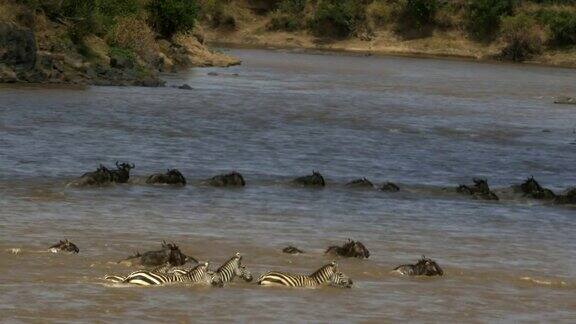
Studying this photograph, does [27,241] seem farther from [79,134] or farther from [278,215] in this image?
[79,134]

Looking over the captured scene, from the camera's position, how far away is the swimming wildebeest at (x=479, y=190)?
22547mm

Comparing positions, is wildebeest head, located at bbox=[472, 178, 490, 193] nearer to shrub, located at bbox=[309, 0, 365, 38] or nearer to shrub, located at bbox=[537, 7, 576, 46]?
shrub, located at bbox=[537, 7, 576, 46]

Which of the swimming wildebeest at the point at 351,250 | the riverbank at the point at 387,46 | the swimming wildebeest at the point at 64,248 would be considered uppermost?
the swimming wildebeest at the point at 64,248

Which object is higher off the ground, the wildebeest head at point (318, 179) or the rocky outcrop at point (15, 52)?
the wildebeest head at point (318, 179)

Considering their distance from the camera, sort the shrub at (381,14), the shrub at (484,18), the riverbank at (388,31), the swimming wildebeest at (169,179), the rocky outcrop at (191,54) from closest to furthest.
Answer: the swimming wildebeest at (169,179) < the rocky outcrop at (191,54) < the riverbank at (388,31) < the shrub at (484,18) < the shrub at (381,14)

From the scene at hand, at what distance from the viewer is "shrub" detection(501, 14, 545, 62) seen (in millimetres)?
85125

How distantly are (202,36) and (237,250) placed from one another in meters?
→ 51.4

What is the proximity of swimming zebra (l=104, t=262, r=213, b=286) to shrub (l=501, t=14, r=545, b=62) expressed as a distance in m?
73.5

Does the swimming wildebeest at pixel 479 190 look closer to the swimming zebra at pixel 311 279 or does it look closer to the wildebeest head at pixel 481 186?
the wildebeest head at pixel 481 186

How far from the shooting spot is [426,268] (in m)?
14.8

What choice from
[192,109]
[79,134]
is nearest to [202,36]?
[192,109]

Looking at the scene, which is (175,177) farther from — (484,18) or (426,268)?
(484,18)

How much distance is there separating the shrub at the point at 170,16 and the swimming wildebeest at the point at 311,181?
127 feet

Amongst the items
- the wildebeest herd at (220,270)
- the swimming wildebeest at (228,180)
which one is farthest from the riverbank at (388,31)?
the wildebeest herd at (220,270)
